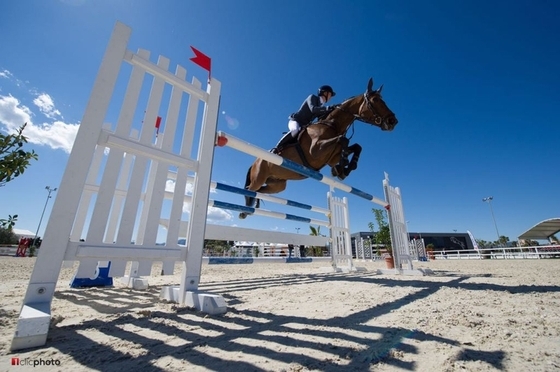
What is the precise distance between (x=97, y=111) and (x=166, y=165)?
53 centimetres

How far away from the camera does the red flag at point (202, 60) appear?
2076 millimetres

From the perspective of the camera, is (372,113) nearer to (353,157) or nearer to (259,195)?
(353,157)

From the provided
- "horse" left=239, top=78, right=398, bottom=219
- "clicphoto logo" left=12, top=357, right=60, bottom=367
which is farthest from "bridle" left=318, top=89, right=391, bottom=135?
"clicphoto logo" left=12, top=357, right=60, bottom=367

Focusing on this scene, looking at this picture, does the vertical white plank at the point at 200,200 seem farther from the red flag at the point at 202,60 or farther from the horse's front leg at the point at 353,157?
the horse's front leg at the point at 353,157

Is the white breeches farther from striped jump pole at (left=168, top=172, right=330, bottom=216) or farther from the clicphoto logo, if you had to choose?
the clicphoto logo

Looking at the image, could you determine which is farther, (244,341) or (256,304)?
(256,304)

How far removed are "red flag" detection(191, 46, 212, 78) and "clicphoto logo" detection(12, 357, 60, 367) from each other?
2.10m

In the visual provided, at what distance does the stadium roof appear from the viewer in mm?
22188

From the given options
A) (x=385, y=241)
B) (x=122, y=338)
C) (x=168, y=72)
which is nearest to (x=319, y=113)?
(x=168, y=72)

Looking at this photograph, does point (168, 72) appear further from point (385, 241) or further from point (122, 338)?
point (385, 241)

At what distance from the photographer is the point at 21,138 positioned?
186cm

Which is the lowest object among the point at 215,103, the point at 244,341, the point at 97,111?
the point at 244,341

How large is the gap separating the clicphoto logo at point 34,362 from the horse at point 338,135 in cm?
271

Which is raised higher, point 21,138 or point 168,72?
point 168,72
